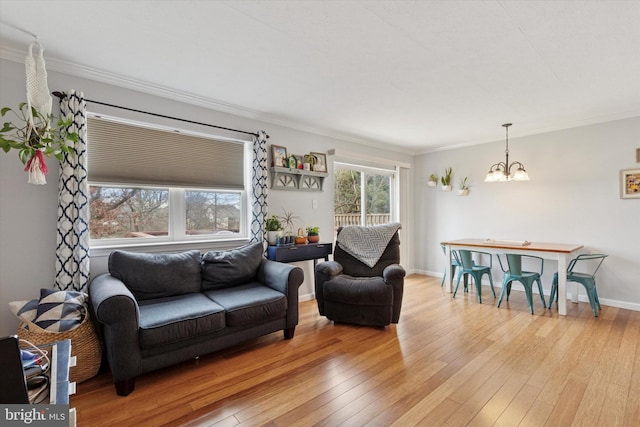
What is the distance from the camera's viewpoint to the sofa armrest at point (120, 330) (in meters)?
1.97

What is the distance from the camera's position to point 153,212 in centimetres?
314

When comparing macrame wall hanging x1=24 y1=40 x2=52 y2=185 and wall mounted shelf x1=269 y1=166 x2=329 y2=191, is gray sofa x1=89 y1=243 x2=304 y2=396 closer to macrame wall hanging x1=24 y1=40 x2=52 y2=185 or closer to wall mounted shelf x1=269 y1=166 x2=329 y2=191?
macrame wall hanging x1=24 y1=40 x2=52 y2=185

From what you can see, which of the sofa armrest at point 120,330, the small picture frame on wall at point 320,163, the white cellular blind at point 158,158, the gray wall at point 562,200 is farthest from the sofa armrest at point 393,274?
the gray wall at point 562,200

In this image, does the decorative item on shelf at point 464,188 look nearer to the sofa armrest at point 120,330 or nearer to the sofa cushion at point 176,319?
the sofa cushion at point 176,319

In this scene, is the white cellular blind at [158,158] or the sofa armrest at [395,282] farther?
the sofa armrest at [395,282]

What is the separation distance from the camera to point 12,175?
7.73 ft

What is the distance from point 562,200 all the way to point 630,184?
685mm

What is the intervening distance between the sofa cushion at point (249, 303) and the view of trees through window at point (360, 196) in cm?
225

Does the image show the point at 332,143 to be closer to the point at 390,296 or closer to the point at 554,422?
the point at 390,296

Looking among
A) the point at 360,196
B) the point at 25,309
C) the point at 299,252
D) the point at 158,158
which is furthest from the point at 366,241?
the point at 25,309

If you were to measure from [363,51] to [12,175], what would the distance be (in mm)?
2874

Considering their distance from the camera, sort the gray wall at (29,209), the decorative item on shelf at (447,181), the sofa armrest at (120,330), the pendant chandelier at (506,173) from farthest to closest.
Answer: the decorative item on shelf at (447,181) → the pendant chandelier at (506,173) → the gray wall at (29,209) → the sofa armrest at (120,330)

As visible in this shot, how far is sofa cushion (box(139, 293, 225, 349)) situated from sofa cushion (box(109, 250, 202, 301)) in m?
0.10

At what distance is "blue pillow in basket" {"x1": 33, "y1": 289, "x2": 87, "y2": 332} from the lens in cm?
209
